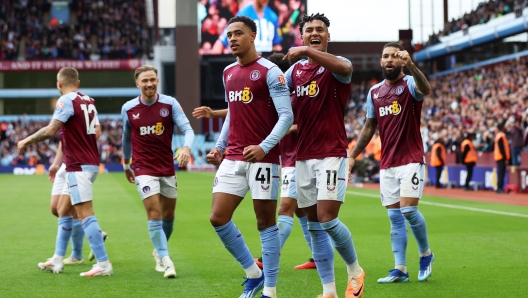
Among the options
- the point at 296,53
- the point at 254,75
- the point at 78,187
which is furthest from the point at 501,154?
the point at 296,53

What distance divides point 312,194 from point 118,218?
10.4 meters

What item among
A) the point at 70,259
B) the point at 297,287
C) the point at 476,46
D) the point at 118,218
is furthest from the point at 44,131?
the point at 476,46

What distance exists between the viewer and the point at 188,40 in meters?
53.7

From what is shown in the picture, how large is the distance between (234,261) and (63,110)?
2.82 meters

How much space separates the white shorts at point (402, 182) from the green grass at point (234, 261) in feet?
2.97

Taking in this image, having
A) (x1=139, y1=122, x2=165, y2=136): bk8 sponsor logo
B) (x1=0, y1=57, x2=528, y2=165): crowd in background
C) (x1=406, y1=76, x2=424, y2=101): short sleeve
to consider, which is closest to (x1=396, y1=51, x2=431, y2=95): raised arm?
(x1=406, y1=76, x2=424, y2=101): short sleeve

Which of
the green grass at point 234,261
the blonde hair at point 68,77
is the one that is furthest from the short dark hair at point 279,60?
the green grass at point 234,261

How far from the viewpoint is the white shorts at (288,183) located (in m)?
8.71

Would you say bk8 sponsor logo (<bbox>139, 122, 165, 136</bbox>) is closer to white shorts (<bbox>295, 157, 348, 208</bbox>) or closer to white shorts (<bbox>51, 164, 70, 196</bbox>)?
white shorts (<bbox>51, 164, 70, 196</bbox>)

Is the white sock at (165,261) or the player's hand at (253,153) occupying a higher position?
the player's hand at (253,153)

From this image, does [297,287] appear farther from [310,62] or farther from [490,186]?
[490,186]

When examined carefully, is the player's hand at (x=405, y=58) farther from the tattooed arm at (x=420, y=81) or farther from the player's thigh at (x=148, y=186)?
the player's thigh at (x=148, y=186)

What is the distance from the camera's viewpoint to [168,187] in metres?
8.74

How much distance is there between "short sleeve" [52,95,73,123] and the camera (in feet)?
27.7
